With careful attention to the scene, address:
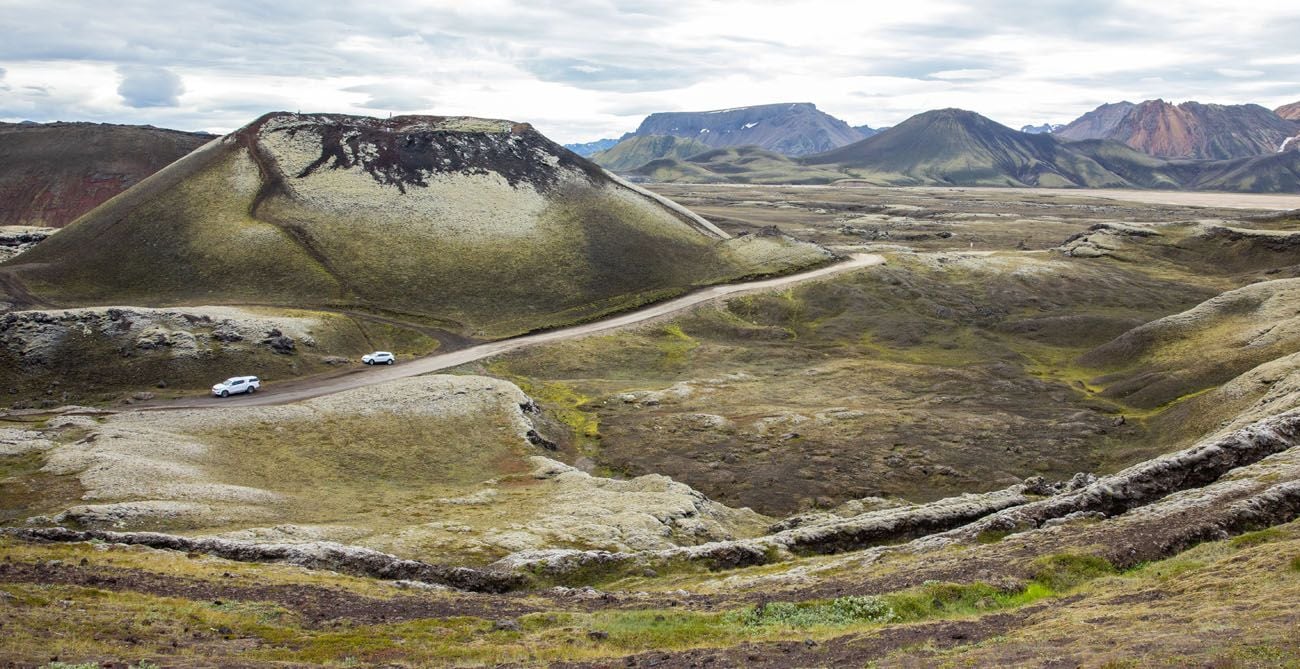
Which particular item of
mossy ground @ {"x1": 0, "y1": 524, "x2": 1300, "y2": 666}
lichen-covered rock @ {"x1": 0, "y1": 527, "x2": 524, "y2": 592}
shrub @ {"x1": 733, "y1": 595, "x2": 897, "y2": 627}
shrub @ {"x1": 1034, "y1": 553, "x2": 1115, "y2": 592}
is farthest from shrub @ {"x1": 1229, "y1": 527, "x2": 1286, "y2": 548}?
lichen-covered rock @ {"x1": 0, "y1": 527, "x2": 524, "y2": 592}

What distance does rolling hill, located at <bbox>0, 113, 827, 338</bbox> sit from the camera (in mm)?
129125

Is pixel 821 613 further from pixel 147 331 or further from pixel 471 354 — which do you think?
pixel 147 331

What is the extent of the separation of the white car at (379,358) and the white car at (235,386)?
54.0 ft

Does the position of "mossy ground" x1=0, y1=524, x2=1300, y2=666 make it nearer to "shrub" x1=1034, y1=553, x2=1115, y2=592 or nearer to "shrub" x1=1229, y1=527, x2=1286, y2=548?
"shrub" x1=1034, y1=553, x2=1115, y2=592

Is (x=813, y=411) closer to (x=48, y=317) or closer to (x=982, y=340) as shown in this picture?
(x=982, y=340)

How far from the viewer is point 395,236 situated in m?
149

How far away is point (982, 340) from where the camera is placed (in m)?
130

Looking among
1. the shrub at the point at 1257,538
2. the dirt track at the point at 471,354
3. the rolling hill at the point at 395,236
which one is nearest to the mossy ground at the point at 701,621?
the shrub at the point at 1257,538

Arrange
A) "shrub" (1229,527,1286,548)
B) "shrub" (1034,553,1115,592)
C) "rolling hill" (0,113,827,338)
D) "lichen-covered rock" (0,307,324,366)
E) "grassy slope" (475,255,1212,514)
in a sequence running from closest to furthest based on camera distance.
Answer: "shrub" (1229,527,1286,548)
"shrub" (1034,553,1115,592)
"grassy slope" (475,255,1212,514)
"lichen-covered rock" (0,307,324,366)
"rolling hill" (0,113,827,338)

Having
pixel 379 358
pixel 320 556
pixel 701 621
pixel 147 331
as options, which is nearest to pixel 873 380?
pixel 379 358

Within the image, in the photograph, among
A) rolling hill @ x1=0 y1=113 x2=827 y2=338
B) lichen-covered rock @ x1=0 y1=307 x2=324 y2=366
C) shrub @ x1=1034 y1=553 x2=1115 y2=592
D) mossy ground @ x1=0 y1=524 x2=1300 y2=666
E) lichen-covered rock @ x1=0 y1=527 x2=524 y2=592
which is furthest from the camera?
rolling hill @ x1=0 y1=113 x2=827 y2=338

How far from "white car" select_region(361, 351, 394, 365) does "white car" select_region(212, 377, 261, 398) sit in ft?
54.0

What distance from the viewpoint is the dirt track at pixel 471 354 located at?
84312mm

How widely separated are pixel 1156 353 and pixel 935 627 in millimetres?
95396
